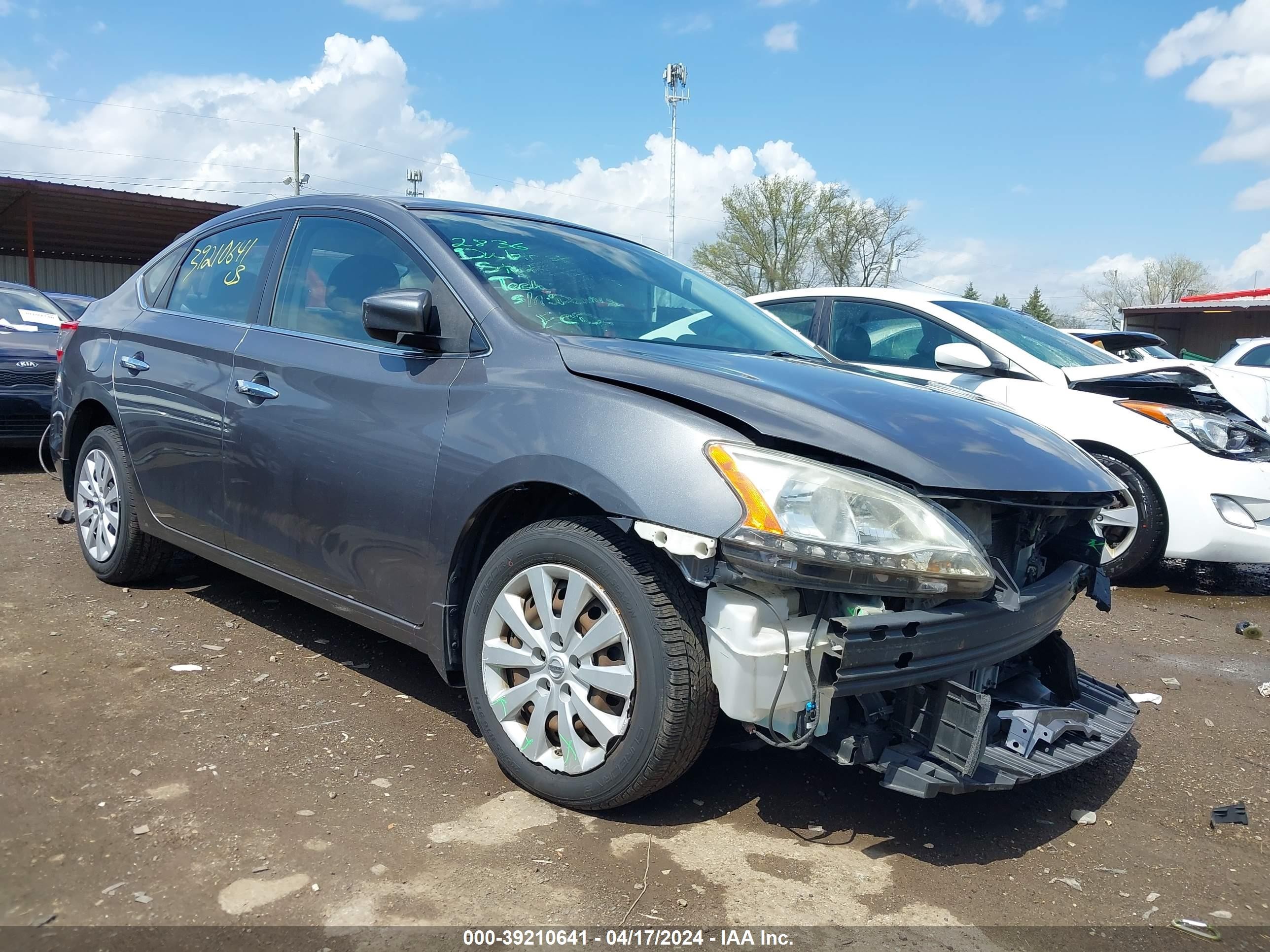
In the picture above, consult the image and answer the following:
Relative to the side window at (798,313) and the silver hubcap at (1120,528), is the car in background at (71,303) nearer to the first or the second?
the side window at (798,313)

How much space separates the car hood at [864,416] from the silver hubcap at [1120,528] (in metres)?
2.84

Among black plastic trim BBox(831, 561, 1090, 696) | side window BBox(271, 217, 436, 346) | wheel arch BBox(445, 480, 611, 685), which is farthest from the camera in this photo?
side window BBox(271, 217, 436, 346)

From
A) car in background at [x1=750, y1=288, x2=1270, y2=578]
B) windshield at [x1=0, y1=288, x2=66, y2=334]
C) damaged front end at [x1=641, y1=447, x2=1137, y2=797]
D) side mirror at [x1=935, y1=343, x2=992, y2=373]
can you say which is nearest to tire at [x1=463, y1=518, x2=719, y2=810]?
damaged front end at [x1=641, y1=447, x2=1137, y2=797]

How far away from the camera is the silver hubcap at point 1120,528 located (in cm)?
563

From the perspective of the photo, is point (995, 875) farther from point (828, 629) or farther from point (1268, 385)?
point (1268, 385)

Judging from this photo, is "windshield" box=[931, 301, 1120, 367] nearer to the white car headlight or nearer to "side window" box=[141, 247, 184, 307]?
the white car headlight

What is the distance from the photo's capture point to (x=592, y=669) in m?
2.60

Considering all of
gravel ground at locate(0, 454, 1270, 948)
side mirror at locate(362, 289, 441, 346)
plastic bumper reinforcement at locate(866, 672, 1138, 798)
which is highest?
side mirror at locate(362, 289, 441, 346)

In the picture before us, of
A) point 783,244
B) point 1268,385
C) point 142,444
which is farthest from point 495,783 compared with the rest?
point 783,244

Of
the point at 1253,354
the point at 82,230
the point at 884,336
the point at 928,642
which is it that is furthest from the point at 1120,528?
the point at 82,230

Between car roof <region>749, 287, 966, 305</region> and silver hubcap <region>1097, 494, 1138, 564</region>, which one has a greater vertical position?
car roof <region>749, 287, 966, 305</region>

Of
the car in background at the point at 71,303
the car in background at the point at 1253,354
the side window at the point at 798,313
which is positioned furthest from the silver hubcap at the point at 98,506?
the car in background at the point at 1253,354

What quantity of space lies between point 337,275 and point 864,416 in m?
2.02

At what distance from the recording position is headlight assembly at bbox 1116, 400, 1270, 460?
5455mm
